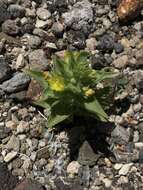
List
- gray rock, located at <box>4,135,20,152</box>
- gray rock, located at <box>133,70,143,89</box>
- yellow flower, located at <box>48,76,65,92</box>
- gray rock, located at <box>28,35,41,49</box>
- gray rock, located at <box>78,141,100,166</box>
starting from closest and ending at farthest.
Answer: yellow flower, located at <box>48,76,65,92</box> < gray rock, located at <box>78,141,100,166</box> < gray rock, located at <box>4,135,20,152</box> < gray rock, located at <box>133,70,143,89</box> < gray rock, located at <box>28,35,41,49</box>

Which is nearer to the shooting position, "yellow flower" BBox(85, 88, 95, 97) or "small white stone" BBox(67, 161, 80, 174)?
"yellow flower" BBox(85, 88, 95, 97)

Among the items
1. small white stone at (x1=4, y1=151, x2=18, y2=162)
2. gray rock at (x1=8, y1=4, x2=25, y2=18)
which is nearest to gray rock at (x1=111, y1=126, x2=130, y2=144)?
small white stone at (x1=4, y1=151, x2=18, y2=162)

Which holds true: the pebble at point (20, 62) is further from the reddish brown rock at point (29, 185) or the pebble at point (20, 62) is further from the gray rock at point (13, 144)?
the reddish brown rock at point (29, 185)

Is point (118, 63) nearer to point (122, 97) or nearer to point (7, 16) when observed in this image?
point (122, 97)

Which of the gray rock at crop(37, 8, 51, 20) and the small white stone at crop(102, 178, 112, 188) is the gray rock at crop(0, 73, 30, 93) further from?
the small white stone at crop(102, 178, 112, 188)

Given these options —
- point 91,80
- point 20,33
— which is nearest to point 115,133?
point 91,80

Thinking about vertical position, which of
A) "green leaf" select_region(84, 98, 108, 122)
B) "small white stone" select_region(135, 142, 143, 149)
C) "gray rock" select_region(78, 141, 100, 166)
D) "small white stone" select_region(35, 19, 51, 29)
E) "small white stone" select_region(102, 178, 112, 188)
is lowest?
"small white stone" select_region(102, 178, 112, 188)

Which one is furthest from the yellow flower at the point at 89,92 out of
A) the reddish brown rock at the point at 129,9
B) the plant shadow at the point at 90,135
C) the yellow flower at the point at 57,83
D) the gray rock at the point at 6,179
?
the reddish brown rock at the point at 129,9
